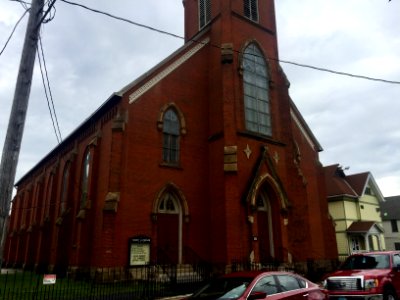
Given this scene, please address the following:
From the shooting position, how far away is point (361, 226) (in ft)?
112

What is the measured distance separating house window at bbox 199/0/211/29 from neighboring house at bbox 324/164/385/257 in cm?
2090

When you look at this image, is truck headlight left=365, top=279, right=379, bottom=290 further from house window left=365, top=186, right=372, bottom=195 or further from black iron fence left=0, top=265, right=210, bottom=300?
house window left=365, top=186, right=372, bottom=195

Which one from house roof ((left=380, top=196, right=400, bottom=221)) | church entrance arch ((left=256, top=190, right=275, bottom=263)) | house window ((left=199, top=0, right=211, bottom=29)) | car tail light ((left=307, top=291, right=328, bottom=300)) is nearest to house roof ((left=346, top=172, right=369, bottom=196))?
house roof ((left=380, top=196, right=400, bottom=221))

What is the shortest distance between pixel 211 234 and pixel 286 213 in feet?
13.9

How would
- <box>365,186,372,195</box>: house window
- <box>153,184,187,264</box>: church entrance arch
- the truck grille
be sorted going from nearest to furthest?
the truck grille
<box>153,184,187,264</box>: church entrance arch
<box>365,186,372,195</box>: house window

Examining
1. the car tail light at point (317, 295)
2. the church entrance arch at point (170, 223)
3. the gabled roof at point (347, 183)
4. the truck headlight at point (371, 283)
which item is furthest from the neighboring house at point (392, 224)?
the car tail light at point (317, 295)

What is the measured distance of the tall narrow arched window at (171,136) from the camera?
63.4 ft

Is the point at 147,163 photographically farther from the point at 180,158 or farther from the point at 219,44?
the point at 219,44

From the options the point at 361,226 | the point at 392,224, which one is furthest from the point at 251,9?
the point at 392,224

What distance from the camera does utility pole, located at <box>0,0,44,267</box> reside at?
21.9 ft

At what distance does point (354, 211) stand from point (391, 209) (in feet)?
57.2

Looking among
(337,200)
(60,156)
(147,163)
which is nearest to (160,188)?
(147,163)

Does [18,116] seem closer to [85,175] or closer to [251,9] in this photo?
[85,175]

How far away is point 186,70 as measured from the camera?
833 inches
